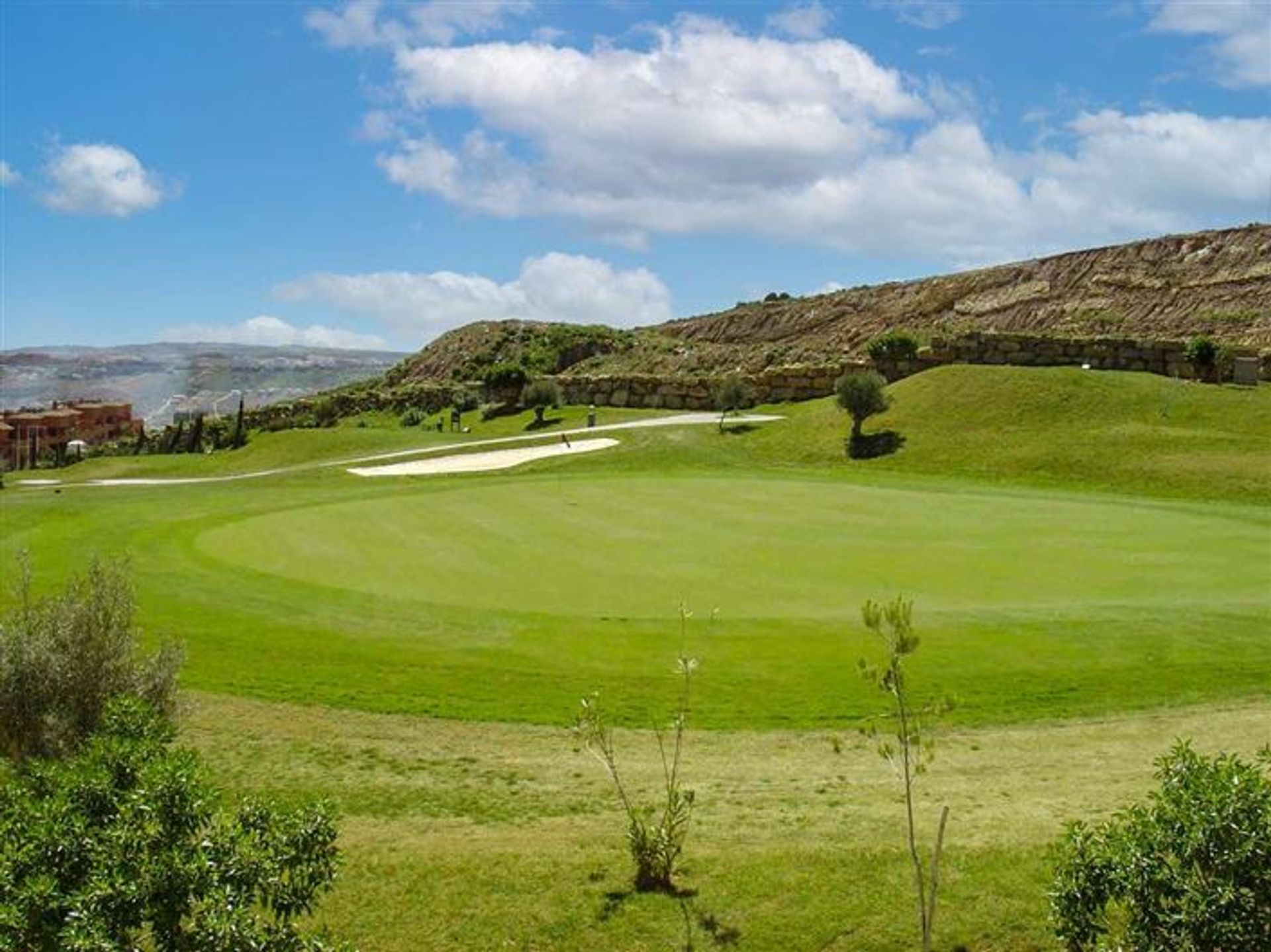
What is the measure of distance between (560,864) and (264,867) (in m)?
3.07

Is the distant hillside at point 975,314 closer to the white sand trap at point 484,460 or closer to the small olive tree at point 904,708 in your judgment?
the white sand trap at point 484,460

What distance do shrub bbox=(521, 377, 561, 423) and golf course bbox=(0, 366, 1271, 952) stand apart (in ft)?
93.5

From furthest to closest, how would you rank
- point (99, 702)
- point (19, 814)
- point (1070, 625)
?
point (1070, 625), point (99, 702), point (19, 814)

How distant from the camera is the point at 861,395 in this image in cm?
4444

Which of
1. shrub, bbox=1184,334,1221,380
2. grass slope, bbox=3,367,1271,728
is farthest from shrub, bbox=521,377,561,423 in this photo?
shrub, bbox=1184,334,1221,380

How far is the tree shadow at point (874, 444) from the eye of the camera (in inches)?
1730

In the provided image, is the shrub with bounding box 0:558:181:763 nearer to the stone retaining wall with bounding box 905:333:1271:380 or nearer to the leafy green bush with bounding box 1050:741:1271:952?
the leafy green bush with bounding box 1050:741:1271:952

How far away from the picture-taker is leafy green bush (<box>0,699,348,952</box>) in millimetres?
5195

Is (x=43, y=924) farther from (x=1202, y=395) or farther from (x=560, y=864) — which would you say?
(x=1202, y=395)

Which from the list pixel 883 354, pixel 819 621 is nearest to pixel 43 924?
pixel 819 621

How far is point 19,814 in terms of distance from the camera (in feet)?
18.7

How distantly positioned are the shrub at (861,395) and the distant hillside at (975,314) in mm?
27340

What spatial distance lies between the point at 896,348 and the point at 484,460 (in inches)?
905

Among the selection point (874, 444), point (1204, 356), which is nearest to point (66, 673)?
point (874, 444)
